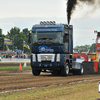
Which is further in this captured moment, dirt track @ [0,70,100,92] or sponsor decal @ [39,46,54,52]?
sponsor decal @ [39,46,54,52]

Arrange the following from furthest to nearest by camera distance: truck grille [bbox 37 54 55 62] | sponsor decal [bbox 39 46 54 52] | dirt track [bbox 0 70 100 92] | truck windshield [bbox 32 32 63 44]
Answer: truck grille [bbox 37 54 55 62] → sponsor decal [bbox 39 46 54 52] → truck windshield [bbox 32 32 63 44] → dirt track [bbox 0 70 100 92]

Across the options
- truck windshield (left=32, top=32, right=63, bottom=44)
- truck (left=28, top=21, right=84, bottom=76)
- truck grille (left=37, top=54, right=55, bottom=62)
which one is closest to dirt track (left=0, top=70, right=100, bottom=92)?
truck (left=28, top=21, right=84, bottom=76)

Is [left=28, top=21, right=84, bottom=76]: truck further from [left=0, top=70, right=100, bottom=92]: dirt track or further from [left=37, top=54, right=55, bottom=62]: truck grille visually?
[left=0, top=70, right=100, bottom=92]: dirt track

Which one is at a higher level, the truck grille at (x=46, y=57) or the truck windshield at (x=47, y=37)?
the truck windshield at (x=47, y=37)

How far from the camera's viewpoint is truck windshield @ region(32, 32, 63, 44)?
18.0 m

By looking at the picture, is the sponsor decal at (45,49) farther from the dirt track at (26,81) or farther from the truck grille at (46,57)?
the dirt track at (26,81)

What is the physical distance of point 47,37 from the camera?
18203 mm

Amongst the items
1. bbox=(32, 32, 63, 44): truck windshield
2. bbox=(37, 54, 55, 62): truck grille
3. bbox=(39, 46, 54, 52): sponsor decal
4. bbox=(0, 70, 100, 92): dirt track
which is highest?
bbox=(32, 32, 63, 44): truck windshield

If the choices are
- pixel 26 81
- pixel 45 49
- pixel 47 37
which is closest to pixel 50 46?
pixel 45 49

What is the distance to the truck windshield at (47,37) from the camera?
1805 cm

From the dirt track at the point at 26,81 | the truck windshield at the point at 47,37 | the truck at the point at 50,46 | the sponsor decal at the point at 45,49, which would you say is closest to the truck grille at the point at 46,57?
the truck at the point at 50,46

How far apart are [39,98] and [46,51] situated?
9.81m

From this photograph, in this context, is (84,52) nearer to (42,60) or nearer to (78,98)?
(42,60)

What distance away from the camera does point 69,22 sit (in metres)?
20.5
